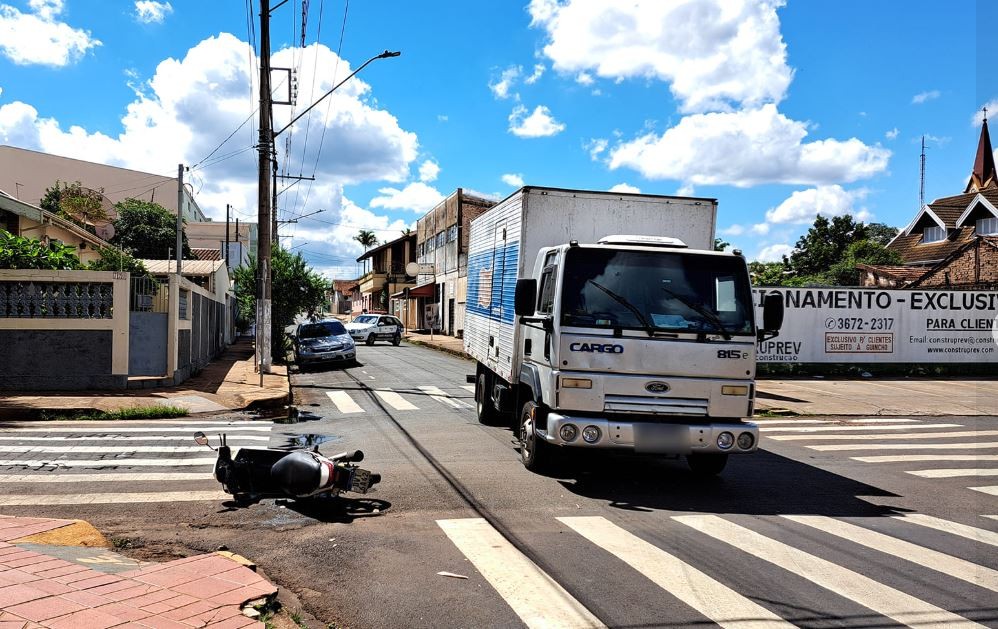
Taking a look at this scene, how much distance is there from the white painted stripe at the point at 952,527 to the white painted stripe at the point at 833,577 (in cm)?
179

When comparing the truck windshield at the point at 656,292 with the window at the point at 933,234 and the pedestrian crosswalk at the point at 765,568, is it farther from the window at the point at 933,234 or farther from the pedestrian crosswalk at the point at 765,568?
the window at the point at 933,234

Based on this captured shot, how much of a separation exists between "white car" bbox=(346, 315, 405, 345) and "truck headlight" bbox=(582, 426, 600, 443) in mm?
30881

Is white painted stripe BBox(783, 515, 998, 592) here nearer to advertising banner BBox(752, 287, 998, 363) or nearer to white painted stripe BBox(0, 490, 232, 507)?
white painted stripe BBox(0, 490, 232, 507)

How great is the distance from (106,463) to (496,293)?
18.0 ft

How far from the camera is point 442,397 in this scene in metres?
16.8

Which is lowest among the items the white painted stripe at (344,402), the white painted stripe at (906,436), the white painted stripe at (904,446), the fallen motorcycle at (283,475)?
the white painted stripe at (906,436)

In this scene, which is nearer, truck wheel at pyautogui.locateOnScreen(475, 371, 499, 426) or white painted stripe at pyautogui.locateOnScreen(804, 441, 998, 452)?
white painted stripe at pyautogui.locateOnScreen(804, 441, 998, 452)

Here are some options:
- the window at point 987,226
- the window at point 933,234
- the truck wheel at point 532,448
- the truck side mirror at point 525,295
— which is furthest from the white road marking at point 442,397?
the window at point 933,234

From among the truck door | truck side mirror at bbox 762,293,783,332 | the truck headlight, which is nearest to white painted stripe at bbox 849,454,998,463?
truck side mirror at bbox 762,293,783,332

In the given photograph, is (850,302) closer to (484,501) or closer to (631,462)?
(631,462)

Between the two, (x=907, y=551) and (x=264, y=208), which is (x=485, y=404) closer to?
(x=907, y=551)

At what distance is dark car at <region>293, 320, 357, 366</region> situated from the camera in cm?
2448

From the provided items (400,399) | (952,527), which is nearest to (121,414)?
(400,399)

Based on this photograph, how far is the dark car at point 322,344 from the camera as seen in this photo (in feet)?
80.3
